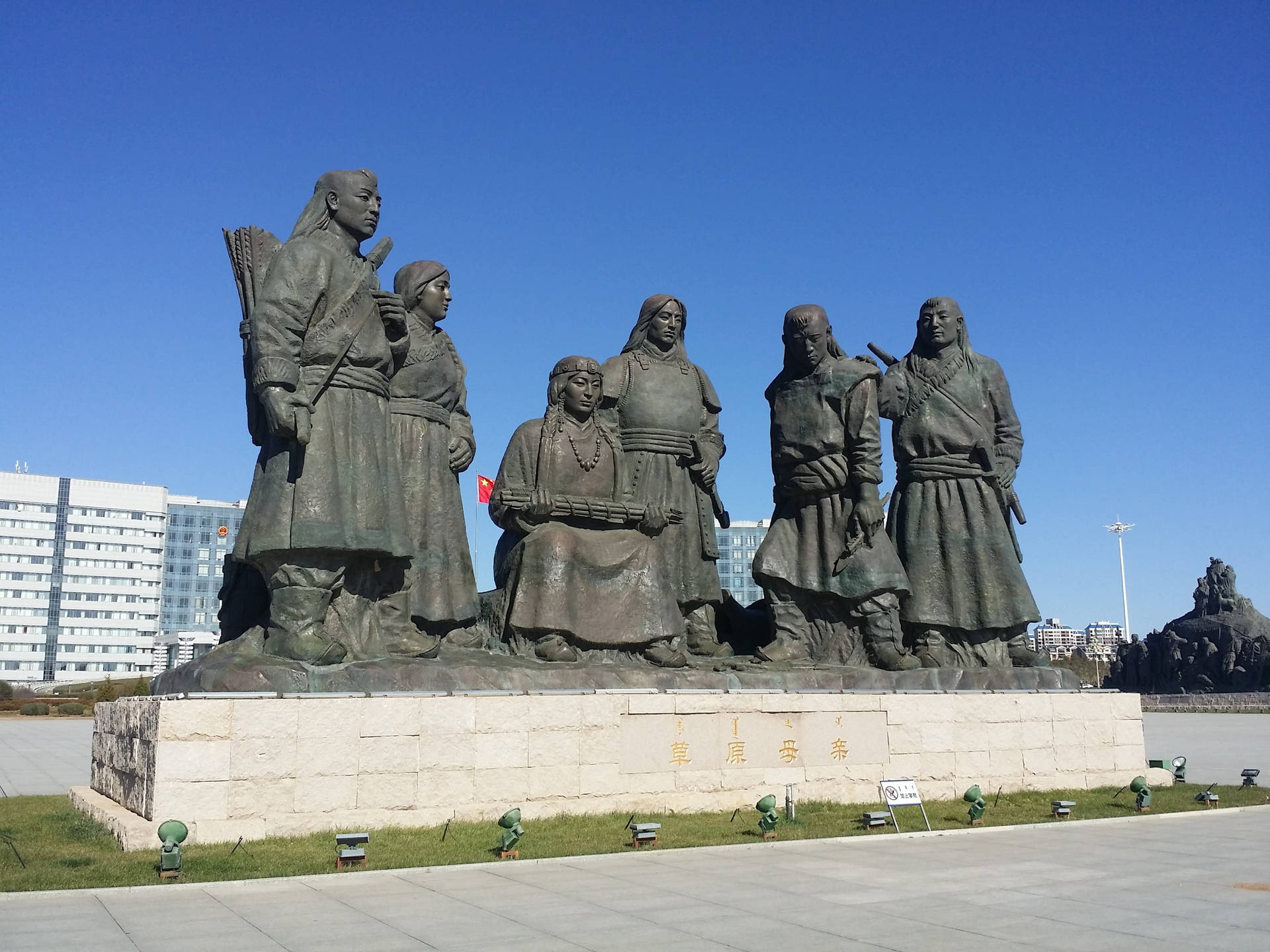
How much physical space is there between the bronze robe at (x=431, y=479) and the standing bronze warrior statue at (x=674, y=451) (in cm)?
167

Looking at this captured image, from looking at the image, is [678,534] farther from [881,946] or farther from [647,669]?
[881,946]

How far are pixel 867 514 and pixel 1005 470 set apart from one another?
1932mm

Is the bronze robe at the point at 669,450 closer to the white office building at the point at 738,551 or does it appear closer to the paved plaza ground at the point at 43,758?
the paved plaza ground at the point at 43,758

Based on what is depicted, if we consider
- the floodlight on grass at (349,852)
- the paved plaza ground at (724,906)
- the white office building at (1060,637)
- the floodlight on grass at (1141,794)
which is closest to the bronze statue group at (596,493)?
the floodlight on grass at (349,852)

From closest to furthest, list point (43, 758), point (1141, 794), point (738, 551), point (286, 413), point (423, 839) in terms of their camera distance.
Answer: point (423, 839) → point (286, 413) → point (1141, 794) → point (43, 758) → point (738, 551)

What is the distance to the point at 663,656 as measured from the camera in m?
9.19

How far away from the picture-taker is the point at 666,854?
6535mm

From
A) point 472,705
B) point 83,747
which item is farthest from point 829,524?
point 83,747

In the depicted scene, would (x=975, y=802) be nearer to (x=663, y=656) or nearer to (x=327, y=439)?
(x=663, y=656)

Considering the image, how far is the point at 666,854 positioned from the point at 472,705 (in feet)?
6.04

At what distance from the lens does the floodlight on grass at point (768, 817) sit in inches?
281

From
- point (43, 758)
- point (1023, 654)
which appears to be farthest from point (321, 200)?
→ point (43, 758)

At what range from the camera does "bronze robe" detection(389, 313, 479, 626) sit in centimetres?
886

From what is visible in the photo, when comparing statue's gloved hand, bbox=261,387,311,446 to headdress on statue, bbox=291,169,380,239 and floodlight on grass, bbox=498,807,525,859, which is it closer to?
headdress on statue, bbox=291,169,380,239
